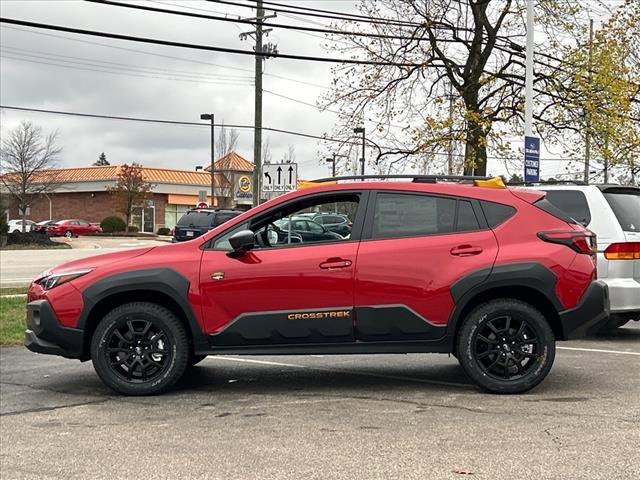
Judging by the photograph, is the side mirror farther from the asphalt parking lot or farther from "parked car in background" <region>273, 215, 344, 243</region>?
the asphalt parking lot

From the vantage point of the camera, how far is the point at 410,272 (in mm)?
6102

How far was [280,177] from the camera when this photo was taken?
2280 cm

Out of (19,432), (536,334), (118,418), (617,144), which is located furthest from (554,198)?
(617,144)

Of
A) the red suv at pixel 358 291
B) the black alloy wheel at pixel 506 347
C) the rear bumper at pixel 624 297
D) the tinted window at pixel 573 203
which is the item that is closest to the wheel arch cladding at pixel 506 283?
the red suv at pixel 358 291

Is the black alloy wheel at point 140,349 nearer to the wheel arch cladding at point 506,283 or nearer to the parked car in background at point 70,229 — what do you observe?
the wheel arch cladding at point 506,283

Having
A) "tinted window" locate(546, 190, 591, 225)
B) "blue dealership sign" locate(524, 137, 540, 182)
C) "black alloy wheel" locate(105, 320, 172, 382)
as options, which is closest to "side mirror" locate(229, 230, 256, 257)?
"black alloy wheel" locate(105, 320, 172, 382)

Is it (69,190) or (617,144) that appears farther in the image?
(69,190)

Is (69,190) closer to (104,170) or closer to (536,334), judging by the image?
(104,170)

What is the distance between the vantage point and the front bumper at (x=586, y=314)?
6.11 meters

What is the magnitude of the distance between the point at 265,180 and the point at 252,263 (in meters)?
17.2

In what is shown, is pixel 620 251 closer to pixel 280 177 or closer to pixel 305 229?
pixel 305 229

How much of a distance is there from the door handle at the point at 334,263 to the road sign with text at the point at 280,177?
54.2ft

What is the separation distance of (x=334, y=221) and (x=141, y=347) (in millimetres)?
1980

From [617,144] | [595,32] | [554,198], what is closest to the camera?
[554,198]
